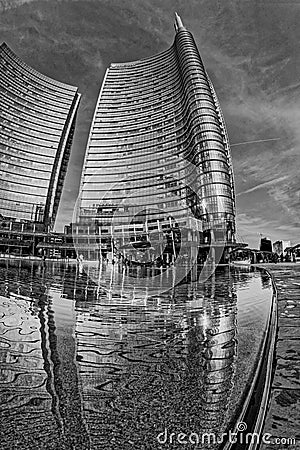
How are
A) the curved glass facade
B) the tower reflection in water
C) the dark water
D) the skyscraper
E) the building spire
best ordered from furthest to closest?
the building spire
the curved glass facade
the skyscraper
the tower reflection in water
the dark water

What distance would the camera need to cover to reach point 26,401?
2691mm

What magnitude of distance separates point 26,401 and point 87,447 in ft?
3.03

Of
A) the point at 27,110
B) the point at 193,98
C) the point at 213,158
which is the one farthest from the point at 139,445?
the point at 27,110

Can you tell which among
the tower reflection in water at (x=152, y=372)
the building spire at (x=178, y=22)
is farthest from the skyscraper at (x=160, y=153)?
the tower reflection in water at (x=152, y=372)

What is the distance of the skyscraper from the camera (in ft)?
309

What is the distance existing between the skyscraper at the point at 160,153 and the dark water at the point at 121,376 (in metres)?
76.7

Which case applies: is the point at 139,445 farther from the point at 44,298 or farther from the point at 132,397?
the point at 44,298

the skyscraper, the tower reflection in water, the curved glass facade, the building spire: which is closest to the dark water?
the tower reflection in water

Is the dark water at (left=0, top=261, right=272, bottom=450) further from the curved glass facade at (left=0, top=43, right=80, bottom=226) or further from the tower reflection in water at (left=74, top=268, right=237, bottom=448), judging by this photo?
the curved glass facade at (left=0, top=43, right=80, bottom=226)

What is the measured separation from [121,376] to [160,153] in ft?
397

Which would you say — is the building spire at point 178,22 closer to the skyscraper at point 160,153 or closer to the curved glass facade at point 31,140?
the skyscraper at point 160,153

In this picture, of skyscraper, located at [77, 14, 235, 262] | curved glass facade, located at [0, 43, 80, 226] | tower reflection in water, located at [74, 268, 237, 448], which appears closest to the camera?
tower reflection in water, located at [74, 268, 237, 448]

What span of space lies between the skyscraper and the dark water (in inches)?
3020

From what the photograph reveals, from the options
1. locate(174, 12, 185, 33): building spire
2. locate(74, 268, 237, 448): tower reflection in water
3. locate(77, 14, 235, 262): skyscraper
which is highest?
locate(174, 12, 185, 33): building spire
